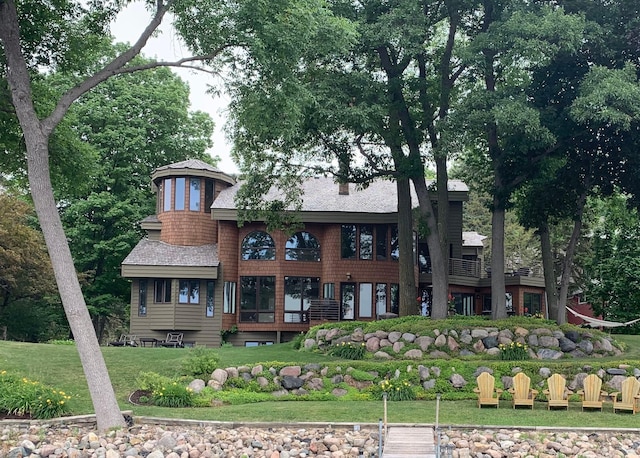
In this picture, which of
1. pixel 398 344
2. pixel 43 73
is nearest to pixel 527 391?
pixel 398 344

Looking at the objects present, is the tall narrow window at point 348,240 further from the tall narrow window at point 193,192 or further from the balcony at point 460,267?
the tall narrow window at point 193,192

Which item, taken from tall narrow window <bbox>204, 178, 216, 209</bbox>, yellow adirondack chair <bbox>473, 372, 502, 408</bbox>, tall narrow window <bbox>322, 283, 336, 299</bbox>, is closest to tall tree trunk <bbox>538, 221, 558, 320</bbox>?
tall narrow window <bbox>322, 283, 336, 299</bbox>

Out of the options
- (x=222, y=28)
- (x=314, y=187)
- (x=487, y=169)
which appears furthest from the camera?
(x=314, y=187)

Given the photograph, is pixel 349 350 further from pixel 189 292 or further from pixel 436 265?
pixel 189 292

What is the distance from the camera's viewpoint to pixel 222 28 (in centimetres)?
1675

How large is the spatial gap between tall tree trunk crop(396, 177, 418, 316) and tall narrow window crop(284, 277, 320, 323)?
23.1 ft

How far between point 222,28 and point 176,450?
29.0ft

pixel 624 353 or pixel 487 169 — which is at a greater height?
pixel 487 169

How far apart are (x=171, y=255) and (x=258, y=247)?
356 cm

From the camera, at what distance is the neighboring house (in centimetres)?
3134

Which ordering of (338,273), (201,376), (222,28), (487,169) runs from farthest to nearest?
(338,273)
(487,169)
(201,376)
(222,28)

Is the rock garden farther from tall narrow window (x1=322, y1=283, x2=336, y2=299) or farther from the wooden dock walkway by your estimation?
tall narrow window (x1=322, y1=283, x2=336, y2=299)

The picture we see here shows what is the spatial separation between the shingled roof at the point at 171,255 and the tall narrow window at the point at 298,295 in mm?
3159

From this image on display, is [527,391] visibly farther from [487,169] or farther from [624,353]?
[487,169]
